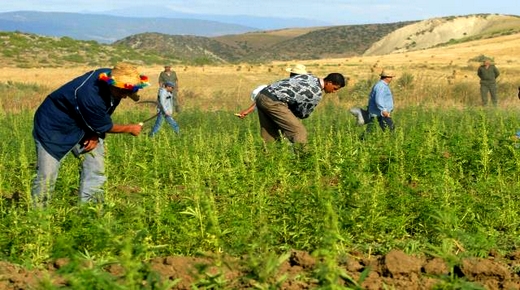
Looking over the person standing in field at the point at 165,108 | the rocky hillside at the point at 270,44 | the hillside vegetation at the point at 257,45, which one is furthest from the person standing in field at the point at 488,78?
the rocky hillside at the point at 270,44

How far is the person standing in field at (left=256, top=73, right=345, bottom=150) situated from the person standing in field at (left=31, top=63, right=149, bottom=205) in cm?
274

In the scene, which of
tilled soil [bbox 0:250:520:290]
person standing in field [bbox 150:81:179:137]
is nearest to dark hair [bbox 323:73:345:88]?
tilled soil [bbox 0:250:520:290]

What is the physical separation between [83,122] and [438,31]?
82.3m

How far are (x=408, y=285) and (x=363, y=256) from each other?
1.02 metres

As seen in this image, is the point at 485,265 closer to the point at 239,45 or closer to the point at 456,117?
the point at 456,117

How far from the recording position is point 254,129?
13.5 m

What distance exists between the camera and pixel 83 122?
267 inches

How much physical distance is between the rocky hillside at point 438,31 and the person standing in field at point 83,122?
76.9 meters

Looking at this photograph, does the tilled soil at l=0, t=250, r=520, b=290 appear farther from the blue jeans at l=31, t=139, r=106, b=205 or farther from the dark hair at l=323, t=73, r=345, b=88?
the dark hair at l=323, t=73, r=345, b=88

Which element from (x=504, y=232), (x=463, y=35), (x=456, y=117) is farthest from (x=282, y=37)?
(x=504, y=232)

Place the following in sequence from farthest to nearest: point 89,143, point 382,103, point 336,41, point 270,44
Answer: point 270,44 < point 336,41 < point 382,103 < point 89,143

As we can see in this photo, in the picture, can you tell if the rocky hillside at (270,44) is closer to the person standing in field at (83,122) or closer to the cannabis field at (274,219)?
the cannabis field at (274,219)

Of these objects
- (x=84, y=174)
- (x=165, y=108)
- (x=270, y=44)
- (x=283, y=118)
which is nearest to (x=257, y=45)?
(x=270, y=44)

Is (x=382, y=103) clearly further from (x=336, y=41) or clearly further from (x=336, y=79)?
(x=336, y=41)
